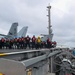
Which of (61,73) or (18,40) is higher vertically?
(18,40)

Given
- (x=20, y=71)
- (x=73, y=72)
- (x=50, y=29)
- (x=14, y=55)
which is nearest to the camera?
(x=20, y=71)

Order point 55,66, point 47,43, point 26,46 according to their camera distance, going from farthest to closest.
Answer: point 47,43 < point 26,46 < point 55,66

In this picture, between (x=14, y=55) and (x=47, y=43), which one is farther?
(x=47, y=43)

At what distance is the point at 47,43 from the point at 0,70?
23.8m

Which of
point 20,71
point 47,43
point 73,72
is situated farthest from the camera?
point 47,43

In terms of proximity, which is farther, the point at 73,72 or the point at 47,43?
the point at 47,43

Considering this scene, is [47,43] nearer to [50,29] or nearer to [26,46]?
[26,46]

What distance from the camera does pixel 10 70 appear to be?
3055 millimetres

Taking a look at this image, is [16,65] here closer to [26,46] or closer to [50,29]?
[26,46]

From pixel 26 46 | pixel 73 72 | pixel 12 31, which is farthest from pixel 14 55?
pixel 12 31

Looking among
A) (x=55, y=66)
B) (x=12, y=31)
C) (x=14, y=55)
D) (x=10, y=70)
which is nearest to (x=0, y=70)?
(x=10, y=70)

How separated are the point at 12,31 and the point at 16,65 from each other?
44242 millimetres

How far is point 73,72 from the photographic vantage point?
13664 millimetres

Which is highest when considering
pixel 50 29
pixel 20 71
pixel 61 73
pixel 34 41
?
pixel 50 29
